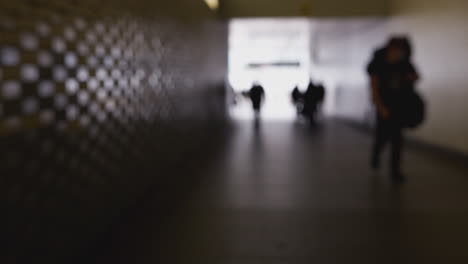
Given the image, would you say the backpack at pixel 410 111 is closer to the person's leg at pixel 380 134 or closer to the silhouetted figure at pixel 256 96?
the person's leg at pixel 380 134

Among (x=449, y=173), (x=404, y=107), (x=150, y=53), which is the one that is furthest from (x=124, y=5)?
(x=449, y=173)

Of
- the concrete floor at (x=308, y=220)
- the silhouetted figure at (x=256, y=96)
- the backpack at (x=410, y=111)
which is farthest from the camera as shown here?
the silhouetted figure at (x=256, y=96)

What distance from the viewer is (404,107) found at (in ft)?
14.9

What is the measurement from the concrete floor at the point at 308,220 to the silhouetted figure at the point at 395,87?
57cm

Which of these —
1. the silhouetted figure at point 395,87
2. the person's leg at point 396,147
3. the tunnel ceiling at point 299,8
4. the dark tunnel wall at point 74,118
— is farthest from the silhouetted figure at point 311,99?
the dark tunnel wall at point 74,118

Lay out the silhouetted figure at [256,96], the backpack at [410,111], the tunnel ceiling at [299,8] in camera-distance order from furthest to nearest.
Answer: the silhouetted figure at [256,96] < the tunnel ceiling at [299,8] < the backpack at [410,111]

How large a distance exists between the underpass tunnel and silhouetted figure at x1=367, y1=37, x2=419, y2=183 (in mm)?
575

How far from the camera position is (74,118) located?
2342mm

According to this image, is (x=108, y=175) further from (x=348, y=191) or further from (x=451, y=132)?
(x=451, y=132)

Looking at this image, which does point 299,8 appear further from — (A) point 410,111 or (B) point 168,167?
(B) point 168,167

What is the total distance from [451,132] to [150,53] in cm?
493

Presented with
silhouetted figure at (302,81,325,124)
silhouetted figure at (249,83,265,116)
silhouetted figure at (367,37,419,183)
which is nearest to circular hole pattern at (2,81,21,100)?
silhouetted figure at (367,37,419,183)

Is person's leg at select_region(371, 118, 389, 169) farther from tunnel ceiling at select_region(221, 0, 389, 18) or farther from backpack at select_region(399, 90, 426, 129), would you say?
tunnel ceiling at select_region(221, 0, 389, 18)

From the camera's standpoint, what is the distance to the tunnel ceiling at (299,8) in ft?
34.0
